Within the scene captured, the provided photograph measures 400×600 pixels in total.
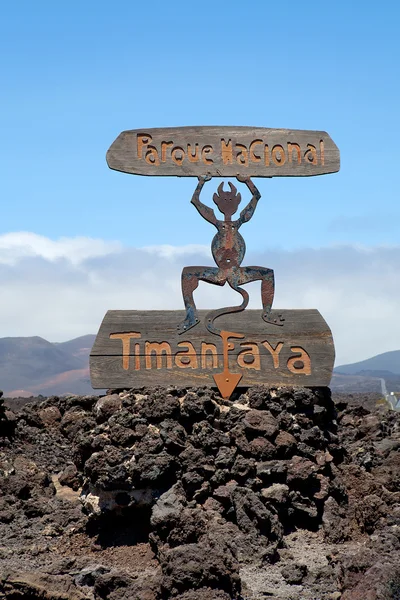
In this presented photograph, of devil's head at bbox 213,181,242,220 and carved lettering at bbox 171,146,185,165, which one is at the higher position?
carved lettering at bbox 171,146,185,165

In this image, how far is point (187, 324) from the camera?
9.38 m

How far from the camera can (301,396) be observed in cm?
928

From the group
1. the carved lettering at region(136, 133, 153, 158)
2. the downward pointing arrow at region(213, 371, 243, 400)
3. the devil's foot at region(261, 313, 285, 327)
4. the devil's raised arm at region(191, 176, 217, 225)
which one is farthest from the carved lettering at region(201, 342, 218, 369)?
the carved lettering at region(136, 133, 153, 158)

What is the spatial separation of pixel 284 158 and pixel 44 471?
5.00 m

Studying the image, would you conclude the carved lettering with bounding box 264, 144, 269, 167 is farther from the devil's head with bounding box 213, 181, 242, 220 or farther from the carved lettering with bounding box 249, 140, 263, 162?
the devil's head with bounding box 213, 181, 242, 220

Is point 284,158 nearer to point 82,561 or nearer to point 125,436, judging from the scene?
point 125,436

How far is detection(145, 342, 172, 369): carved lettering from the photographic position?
931 centimetres

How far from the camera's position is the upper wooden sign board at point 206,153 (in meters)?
9.75

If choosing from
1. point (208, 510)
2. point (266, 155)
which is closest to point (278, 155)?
point (266, 155)

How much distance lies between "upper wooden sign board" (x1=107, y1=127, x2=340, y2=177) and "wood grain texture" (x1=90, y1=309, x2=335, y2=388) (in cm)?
162

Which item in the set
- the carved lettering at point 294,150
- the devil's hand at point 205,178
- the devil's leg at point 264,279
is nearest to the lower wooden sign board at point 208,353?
the devil's leg at point 264,279

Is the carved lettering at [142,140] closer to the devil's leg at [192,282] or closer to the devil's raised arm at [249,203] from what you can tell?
the devil's raised arm at [249,203]

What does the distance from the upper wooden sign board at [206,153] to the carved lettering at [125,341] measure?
181 cm

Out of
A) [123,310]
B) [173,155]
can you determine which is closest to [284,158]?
[173,155]
